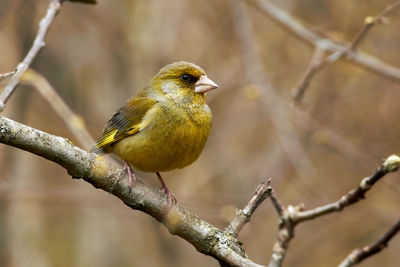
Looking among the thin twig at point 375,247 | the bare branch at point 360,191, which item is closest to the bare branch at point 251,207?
the bare branch at point 360,191

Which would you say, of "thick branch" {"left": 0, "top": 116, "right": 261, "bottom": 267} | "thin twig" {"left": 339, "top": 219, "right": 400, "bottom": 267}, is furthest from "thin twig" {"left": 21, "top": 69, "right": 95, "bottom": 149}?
"thin twig" {"left": 339, "top": 219, "right": 400, "bottom": 267}

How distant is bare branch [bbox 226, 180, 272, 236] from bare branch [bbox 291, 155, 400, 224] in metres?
0.29

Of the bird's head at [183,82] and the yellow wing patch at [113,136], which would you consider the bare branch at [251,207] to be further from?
the bird's head at [183,82]

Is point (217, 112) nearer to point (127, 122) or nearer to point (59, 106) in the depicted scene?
point (127, 122)

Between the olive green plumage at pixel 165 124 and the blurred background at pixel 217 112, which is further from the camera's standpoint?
the blurred background at pixel 217 112

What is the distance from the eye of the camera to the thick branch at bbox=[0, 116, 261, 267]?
2.66 meters

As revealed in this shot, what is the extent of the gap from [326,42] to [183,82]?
1.51 m

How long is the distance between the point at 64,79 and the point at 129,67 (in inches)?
38.7

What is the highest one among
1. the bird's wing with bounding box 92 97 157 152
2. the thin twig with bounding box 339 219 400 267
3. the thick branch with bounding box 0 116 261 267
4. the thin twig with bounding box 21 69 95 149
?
the bird's wing with bounding box 92 97 157 152

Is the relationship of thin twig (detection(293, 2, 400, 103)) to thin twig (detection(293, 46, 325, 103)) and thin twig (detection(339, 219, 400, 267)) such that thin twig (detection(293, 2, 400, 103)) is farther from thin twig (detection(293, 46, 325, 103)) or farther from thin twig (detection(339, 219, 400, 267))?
thin twig (detection(339, 219, 400, 267))

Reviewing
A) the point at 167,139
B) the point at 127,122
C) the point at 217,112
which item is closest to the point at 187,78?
the point at 127,122

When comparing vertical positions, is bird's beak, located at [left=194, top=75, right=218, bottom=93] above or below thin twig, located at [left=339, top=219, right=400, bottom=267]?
above

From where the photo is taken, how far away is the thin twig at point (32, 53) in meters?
3.07

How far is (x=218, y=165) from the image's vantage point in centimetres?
838
